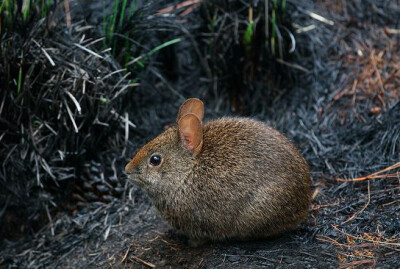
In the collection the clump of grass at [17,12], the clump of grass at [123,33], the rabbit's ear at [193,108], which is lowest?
the rabbit's ear at [193,108]

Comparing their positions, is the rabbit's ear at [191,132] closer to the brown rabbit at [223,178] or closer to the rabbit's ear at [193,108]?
the brown rabbit at [223,178]

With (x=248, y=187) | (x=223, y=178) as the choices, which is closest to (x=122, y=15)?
(x=223, y=178)

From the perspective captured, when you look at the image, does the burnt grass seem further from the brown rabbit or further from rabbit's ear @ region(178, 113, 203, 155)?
rabbit's ear @ region(178, 113, 203, 155)

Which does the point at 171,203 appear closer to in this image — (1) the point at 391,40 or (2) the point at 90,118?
(2) the point at 90,118

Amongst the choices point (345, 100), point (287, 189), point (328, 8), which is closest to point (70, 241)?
point (287, 189)

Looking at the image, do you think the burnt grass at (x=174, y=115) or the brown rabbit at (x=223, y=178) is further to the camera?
the burnt grass at (x=174, y=115)

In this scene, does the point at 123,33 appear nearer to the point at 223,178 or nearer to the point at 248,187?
the point at 223,178

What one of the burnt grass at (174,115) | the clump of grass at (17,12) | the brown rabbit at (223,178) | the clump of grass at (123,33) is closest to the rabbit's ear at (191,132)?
the brown rabbit at (223,178)
